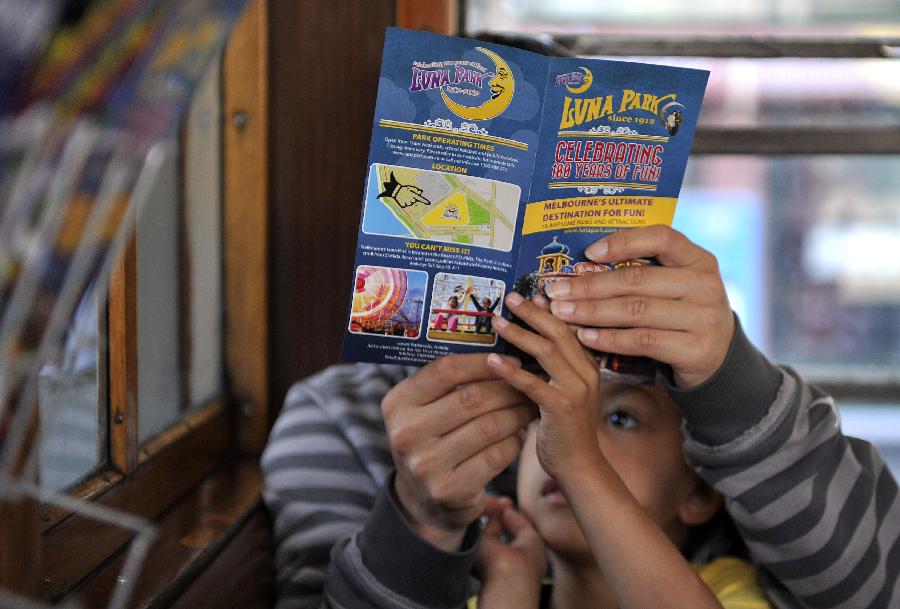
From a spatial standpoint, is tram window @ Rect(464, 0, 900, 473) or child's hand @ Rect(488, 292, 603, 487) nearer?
child's hand @ Rect(488, 292, 603, 487)

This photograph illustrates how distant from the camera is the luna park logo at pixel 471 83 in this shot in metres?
0.90

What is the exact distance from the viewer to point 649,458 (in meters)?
1.27

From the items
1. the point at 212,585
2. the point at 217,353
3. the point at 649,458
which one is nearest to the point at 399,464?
the point at 212,585

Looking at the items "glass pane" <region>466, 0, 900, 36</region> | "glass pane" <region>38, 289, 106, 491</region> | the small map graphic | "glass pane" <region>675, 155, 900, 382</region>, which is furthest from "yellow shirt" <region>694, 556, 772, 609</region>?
"glass pane" <region>675, 155, 900, 382</region>

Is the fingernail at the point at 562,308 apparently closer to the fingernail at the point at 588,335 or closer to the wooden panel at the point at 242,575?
the fingernail at the point at 588,335

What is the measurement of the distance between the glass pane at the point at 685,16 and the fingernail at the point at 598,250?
1.08m

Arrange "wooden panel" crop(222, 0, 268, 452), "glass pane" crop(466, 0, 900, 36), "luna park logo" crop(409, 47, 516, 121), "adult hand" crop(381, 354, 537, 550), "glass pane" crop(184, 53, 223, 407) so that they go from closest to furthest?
"luna park logo" crop(409, 47, 516, 121) < "adult hand" crop(381, 354, 537, 550) < "glass pane" crop(184, 53, 223, 407) < "wooden panel" crop(222, 0, 268, 452) < "glass pane" crop(466, 0, 900, 36)

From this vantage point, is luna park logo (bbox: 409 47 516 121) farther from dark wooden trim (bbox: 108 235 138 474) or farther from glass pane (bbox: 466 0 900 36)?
glass pane (bbox: 466 0 900 36)

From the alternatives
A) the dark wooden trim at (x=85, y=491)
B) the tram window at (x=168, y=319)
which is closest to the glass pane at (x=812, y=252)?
the tram window at (x=168, y=319)

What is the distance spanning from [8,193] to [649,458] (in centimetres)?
105

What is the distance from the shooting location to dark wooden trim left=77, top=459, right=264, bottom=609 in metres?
0.99

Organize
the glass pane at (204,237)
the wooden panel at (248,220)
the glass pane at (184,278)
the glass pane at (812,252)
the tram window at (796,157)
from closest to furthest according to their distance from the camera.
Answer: the glass pane at (184,278) → the glass pane at (204,237) → the wooden panel at (248,220) → the tram window at (796,157) → the glass pane at (812,252)

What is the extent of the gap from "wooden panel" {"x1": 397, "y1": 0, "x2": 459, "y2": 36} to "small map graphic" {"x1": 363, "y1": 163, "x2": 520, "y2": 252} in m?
0.65

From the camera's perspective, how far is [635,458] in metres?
1.27
